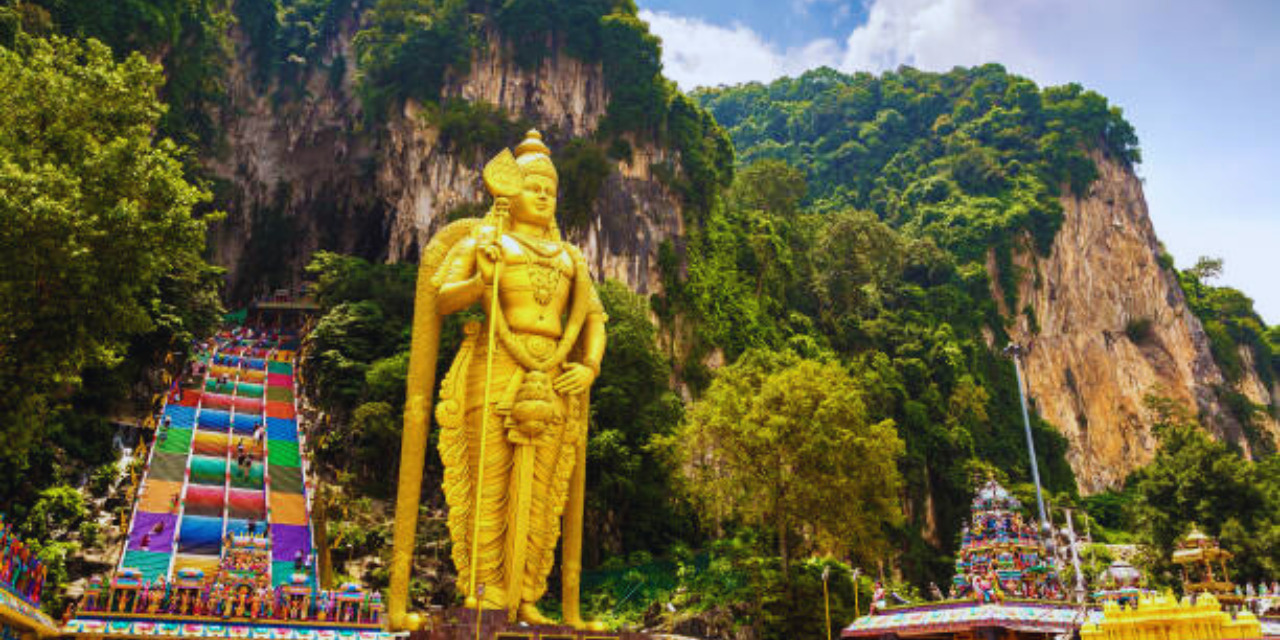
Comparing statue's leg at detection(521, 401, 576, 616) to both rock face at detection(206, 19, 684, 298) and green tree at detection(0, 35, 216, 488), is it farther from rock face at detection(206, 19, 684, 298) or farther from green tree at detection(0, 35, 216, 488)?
rock face at detection(206, 19, 684, 298)

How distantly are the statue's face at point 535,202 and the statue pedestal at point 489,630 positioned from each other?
398cm

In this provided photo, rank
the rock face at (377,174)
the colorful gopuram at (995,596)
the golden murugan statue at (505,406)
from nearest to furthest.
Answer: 1. the golden murugan statue at (505,406)
2. the colorful gopuram at (995,596)
3. the rock face at (377,174)

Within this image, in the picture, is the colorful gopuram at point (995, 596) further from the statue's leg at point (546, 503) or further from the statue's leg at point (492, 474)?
the statue's leg at point (492, 474)

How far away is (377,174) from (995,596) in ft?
74.7

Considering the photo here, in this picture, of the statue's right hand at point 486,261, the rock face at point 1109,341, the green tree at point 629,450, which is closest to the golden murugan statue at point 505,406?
the statue's right hand at point 486,261

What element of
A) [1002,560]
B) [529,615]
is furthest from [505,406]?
[1002,560]

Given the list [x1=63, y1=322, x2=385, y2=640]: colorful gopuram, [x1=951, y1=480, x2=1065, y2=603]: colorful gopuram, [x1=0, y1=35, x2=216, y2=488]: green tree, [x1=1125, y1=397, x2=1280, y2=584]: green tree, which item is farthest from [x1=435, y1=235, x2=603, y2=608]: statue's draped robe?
[x1=1125, y1=397, x2=1280, y2=584]: green tree

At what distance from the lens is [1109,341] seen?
36.7 meters

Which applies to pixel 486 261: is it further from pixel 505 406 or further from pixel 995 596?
→ pixel 995 596

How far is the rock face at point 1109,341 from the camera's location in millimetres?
34375

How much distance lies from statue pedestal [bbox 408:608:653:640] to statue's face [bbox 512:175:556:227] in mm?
3979

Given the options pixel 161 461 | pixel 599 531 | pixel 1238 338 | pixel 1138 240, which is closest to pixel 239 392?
pixel 161 461

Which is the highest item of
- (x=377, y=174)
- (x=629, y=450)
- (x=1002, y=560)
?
(x=377, y=174)

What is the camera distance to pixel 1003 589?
34.7ft
